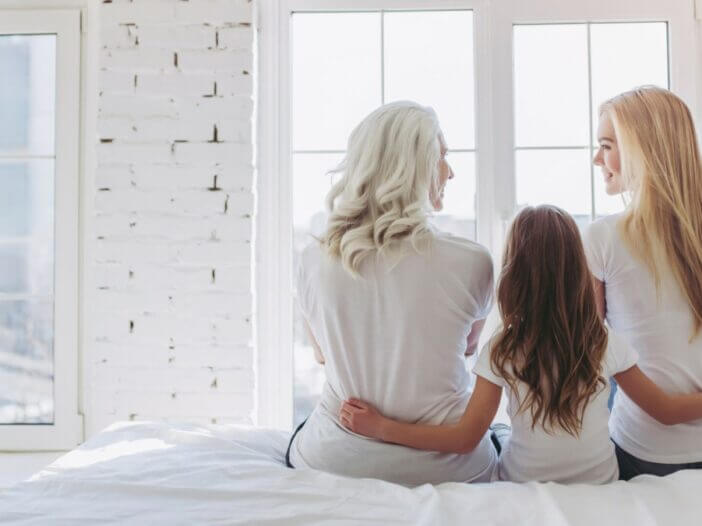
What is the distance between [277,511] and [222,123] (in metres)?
1.47

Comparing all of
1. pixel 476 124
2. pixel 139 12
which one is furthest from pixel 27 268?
pixel 476 124

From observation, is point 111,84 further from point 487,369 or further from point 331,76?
point 487,369

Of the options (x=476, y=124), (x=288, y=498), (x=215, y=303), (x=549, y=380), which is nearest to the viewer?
(x=288, y=498)

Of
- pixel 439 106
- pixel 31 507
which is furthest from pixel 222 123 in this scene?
pixel 31 507

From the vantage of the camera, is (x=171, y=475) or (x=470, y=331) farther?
(x=470, y=331)

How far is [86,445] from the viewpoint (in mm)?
1515

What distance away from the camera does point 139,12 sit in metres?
2.22

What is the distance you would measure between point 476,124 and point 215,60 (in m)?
0.95

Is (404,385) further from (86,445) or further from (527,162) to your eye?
(527,162)

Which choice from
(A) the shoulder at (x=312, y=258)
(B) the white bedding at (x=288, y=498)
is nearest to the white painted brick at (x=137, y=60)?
(A) the shoulder at (x=312, y=258)

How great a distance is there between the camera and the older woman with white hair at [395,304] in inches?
52.0

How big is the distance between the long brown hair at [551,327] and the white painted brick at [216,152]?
46.0 inches

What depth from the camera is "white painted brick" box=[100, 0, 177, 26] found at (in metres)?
2.21

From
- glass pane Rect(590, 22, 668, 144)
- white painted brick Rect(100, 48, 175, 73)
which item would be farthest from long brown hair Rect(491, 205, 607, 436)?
white painted brick Rect(100, 48, 175, 73)
